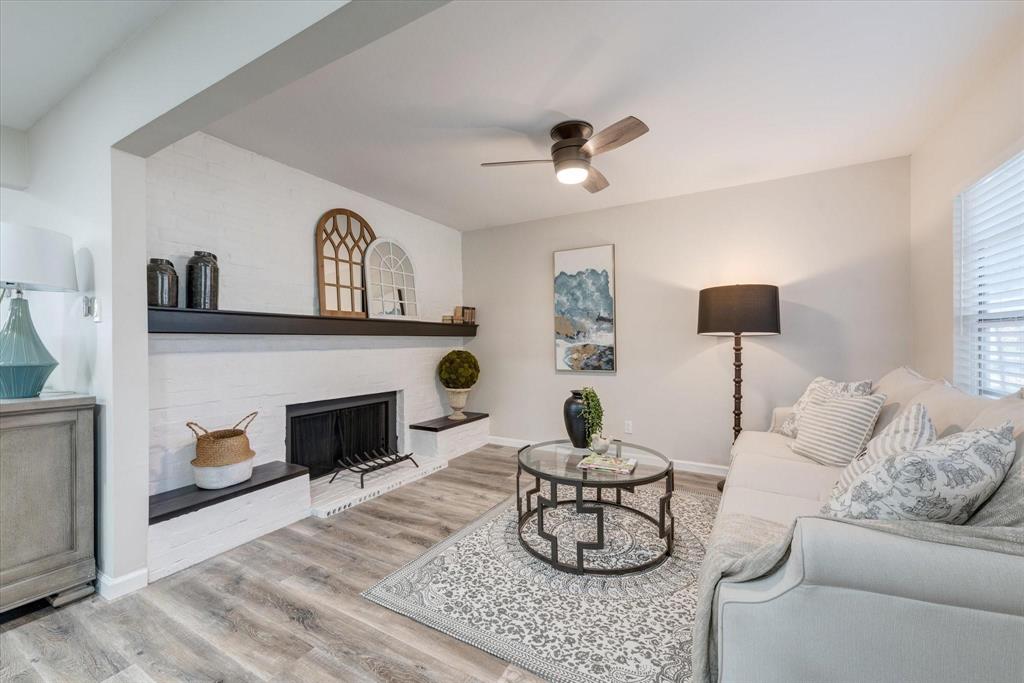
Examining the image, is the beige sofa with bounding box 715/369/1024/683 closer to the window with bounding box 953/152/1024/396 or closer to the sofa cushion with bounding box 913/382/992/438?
the sofa cushion with bounding box 913/382/992/438

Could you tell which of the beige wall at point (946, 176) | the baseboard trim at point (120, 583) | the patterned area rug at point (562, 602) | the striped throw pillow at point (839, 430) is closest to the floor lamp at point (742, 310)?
the striped throw pillow at point (839, 430)

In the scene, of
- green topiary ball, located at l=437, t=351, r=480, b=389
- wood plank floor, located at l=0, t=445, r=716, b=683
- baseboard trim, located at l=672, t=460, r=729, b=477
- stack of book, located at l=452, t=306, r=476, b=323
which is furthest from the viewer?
stack of book, located at l=452, t=306, r=476, b=323

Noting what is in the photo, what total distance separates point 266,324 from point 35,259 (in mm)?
1045

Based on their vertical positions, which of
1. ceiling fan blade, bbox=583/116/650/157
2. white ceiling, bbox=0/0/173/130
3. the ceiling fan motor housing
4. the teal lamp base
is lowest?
the teal lamp base

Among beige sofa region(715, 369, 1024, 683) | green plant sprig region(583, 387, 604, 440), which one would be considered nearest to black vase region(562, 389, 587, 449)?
green plant sprig region(583, 387, 604, 440)

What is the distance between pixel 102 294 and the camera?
2.00m

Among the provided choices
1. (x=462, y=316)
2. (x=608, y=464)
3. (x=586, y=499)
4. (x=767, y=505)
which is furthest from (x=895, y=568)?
(x=462, y=316)

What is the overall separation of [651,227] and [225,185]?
11.1 feet

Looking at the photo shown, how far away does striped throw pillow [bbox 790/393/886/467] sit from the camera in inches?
88.1

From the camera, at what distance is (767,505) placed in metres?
1.80

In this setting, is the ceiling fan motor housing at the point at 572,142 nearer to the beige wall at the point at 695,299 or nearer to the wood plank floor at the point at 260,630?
the beige wall at the point at 695,299

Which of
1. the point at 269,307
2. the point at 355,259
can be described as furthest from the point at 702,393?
the point at 269,307

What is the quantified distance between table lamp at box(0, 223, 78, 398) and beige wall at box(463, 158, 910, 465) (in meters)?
3.26

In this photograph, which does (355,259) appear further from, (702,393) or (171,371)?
(702,393)
